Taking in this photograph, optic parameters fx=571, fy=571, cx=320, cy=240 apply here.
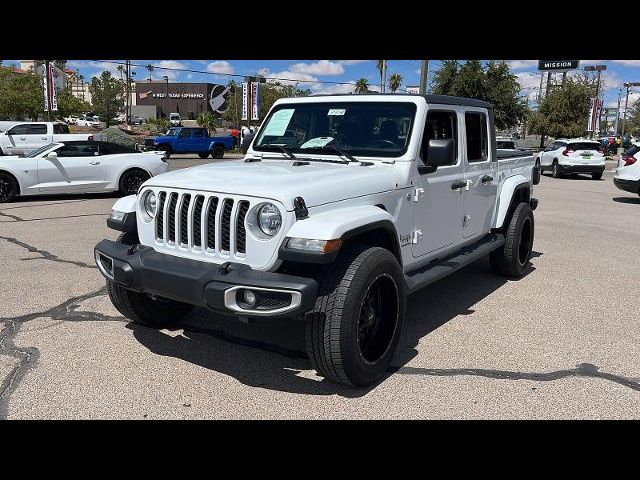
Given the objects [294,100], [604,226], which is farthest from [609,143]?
[294,100]

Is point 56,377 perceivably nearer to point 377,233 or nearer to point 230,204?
point 230,204

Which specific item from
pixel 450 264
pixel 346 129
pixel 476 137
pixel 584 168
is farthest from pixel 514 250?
pixel 584 168

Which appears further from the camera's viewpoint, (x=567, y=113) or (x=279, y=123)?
(x=567, y=113)

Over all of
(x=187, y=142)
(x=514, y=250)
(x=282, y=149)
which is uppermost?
(x=282, y=149)

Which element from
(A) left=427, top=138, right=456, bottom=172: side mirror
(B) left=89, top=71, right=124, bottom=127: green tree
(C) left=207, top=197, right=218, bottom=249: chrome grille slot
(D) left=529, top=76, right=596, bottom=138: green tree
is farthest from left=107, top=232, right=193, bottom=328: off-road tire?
(B) left=89, top=71, right=124, bottom=127: green tree

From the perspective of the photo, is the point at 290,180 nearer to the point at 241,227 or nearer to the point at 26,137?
the point at 241,227

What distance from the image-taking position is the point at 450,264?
4965 millimetres

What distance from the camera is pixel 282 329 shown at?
4691 mm

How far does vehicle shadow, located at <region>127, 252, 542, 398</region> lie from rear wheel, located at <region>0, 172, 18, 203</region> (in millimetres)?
8547

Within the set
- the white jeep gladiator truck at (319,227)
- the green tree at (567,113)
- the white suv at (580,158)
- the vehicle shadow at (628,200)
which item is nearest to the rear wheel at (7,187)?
the white jeep gladiator truck at (319,227)

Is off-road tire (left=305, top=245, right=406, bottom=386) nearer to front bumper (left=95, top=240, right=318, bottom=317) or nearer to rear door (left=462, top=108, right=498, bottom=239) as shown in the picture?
front bumper (left=95, top=240, right=318, bottom=317)

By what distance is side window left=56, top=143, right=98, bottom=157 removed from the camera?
39.8 ft

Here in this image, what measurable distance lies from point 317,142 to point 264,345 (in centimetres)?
168

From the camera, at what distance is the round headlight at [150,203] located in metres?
3.96
